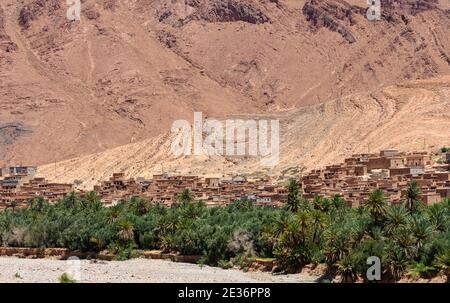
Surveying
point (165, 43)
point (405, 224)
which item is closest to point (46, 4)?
point (165, 43)

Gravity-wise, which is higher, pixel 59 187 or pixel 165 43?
pixel 165 43

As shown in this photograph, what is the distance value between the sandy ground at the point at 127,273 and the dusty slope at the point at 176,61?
79.8 metres

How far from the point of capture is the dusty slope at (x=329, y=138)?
269 feet

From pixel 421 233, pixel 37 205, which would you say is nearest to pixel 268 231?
pixel 421 233

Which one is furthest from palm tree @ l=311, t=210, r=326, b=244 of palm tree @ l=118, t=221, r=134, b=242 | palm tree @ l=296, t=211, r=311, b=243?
palm tree @ l=118, t=221, r=134, b=242

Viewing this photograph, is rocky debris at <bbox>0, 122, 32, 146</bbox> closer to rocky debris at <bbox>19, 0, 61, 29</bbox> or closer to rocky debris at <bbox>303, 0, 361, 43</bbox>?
rocky debris at <bbox>19, 0, 61, 29</bbox>

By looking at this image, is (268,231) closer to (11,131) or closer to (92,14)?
(11,131)

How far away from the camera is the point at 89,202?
56156 mm

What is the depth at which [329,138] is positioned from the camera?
292ft

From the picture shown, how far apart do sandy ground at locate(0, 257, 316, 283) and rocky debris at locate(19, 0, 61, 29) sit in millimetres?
120451

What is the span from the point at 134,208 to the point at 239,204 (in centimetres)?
625

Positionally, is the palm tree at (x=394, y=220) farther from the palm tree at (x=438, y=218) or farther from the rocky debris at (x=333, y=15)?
the rocky debris at (x=333, y=15)

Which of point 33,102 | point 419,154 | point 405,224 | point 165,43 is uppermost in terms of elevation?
point 165,43

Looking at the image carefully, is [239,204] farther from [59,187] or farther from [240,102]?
[240,102]
